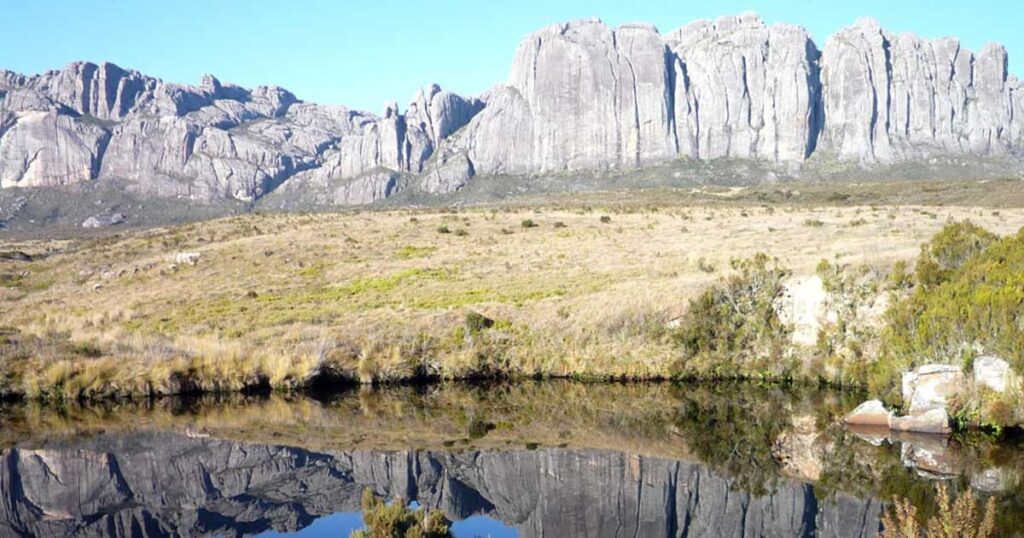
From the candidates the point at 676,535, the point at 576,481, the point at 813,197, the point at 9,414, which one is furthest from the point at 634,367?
the point at 813,197

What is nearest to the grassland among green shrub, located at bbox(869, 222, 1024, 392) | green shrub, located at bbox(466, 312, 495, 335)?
green shrub, located at bbox(466, 312, 495, 335)

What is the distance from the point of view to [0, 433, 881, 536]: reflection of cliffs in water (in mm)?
12797

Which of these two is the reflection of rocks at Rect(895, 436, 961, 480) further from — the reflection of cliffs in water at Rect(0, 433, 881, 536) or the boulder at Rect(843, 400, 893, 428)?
the reflection of cliffs in water at Rect(0, 433, 881, 536)

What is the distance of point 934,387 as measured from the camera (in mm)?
17938

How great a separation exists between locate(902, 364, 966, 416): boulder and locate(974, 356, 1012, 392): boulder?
33 centimetres

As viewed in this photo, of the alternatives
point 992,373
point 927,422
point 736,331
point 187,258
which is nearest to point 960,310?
point 992,373

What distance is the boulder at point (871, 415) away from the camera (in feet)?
59.4

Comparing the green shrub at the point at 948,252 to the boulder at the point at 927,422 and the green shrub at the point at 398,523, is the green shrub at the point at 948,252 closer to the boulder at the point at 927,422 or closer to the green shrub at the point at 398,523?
the boulder at the point at 927,422

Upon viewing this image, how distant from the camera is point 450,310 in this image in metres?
28.9

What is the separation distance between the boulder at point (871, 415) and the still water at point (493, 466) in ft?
1.70

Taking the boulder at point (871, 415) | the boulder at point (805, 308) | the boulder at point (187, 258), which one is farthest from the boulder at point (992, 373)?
the boulder at point (187, 258)

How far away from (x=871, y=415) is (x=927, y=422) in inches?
47.9

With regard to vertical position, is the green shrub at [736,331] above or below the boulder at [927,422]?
→ above

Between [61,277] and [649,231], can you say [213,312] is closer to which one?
[61,277]
